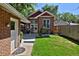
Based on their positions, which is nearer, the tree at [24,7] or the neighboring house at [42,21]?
the tree at [24,7]

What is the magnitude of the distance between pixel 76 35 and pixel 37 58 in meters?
8.44

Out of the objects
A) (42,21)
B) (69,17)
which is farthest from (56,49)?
(69,17)

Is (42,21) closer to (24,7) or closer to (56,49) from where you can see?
(24,7)

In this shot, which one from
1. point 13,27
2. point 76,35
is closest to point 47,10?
point 76,35

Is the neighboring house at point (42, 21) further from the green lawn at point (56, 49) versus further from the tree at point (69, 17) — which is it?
the green lawn at point (56, 49)

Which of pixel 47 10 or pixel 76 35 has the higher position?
pixel 47 10

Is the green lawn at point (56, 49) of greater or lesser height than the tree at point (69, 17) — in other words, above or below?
below

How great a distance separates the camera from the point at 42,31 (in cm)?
1673

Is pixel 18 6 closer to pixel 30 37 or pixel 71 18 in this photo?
pixel 30 37

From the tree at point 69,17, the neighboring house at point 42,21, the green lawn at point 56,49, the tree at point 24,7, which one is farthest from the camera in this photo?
the tree at point 69,17

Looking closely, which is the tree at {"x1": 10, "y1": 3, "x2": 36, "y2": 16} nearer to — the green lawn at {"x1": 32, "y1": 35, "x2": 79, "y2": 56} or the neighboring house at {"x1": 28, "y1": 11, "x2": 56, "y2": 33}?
the neighboring house at {"x1": 28, "y1": 11, "x2": 56, "y2": 33}

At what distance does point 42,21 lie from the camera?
61.5ft

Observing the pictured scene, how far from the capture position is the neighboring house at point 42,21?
17.0m

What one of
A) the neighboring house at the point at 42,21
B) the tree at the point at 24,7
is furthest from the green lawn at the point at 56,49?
the tree at the point at 24,7
